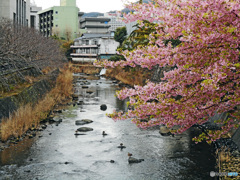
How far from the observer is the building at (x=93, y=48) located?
70062 millimetres

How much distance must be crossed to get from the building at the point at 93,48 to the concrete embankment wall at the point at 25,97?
46.0 meters

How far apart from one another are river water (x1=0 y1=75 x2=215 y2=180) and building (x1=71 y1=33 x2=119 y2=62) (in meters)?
54.3

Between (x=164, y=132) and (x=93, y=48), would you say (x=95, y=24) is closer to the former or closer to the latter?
(x=93, y=48)

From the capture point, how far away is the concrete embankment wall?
45.0 feet

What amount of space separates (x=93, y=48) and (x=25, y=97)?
190ft

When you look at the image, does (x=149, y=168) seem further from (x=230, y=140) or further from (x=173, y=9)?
(x=173, y=9)

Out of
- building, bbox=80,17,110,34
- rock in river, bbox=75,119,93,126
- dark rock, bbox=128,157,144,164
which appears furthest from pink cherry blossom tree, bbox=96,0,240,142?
building, bbox=80,17,110,34

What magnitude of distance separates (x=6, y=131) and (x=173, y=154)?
715 cm

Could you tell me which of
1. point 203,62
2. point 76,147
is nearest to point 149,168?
point 76,147

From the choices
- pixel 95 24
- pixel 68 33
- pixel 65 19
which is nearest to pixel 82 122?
pixel 68 33

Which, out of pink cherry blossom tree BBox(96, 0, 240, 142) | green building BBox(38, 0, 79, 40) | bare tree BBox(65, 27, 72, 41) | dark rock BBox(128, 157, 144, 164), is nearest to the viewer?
pink cherry blossom tree BBox(96, 0, 240, 142)

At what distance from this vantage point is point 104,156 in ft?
39.7

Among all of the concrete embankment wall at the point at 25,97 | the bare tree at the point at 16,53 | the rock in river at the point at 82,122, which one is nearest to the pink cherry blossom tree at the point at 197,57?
the concrete embankment wall at the point at 25,97

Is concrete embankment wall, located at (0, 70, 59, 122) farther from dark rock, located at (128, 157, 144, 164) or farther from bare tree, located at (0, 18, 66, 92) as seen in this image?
dark rock, located at (128, 157, 144, 164)
